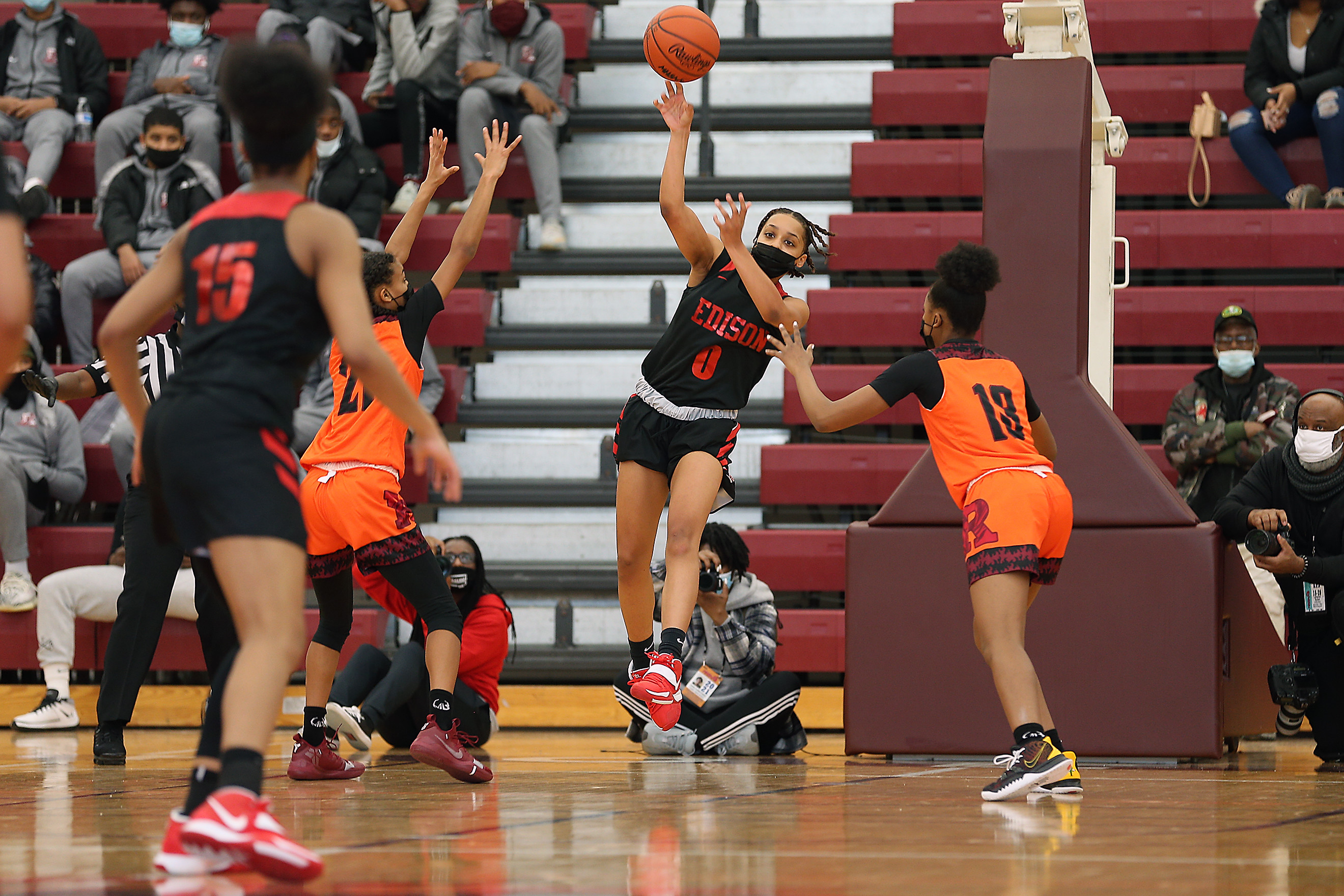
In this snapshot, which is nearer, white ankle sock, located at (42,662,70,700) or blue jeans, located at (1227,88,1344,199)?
white ankle sock, located at (42,662,70,700)

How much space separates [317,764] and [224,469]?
2.71 m

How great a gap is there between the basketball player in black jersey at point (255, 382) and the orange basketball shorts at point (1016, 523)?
7.80 ft

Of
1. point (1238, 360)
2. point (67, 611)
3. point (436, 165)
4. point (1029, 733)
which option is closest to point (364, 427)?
point (436, 165)

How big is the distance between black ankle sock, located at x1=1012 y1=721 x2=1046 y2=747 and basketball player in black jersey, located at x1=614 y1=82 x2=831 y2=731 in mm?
1240

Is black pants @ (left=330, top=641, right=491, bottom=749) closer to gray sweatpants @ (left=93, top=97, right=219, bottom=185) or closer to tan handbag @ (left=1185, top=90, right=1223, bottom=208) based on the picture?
gray sweatpants @ (left=93, top=97, right=219, bottom=185)

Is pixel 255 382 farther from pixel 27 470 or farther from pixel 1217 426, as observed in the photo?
pixel 27 470

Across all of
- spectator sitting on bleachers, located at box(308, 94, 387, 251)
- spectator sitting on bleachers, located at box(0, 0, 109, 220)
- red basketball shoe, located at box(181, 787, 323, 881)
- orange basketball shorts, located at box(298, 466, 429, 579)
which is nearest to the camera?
red basketball shoe, located at box(181, 787, 323, 881)

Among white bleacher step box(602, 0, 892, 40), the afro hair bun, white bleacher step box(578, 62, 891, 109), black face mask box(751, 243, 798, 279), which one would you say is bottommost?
the afro hair bun

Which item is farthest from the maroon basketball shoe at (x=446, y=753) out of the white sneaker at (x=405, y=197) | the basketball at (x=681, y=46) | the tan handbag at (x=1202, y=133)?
the tan handbag at (x=1202, y=133)

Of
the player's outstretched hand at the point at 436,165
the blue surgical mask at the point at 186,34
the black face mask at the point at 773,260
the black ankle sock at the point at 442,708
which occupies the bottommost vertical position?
the black ankle sock at the point at 442,708

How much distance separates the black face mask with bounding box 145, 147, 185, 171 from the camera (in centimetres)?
1045

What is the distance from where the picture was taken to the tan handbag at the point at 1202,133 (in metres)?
10.6

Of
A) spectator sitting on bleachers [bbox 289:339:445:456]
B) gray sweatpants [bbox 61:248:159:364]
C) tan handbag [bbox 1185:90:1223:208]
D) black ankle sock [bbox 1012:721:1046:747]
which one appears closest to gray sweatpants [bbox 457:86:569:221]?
spectator sitting on bleachers [bbox 289:339:445:456]

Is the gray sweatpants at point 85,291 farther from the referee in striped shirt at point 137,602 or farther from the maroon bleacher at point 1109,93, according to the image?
the maroon bleacher at point 1109,93
